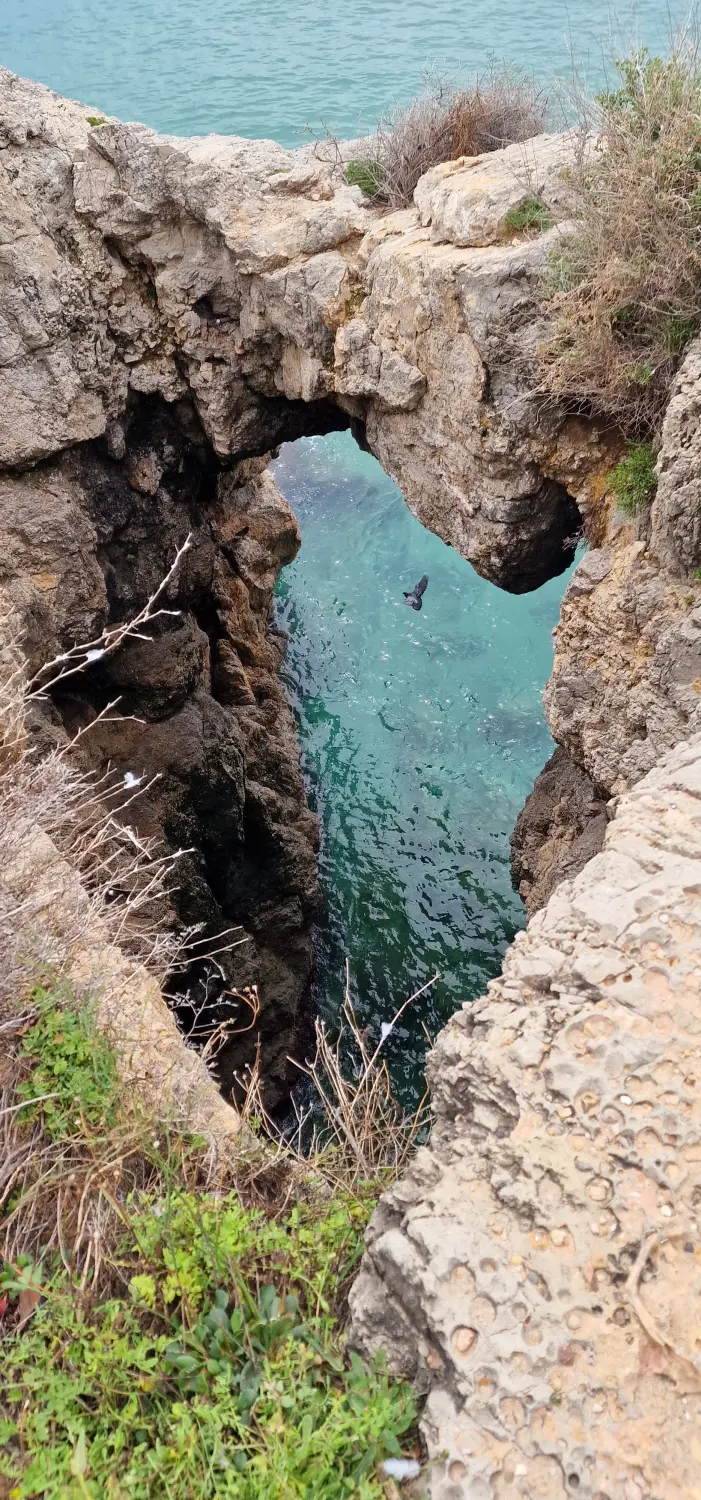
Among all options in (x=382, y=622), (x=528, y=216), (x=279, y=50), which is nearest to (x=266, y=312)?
(x=528, y=216)

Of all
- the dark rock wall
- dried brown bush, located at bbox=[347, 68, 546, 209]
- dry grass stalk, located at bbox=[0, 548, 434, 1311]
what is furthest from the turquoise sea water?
dry grass stalk, located at bbox=[0, 548, 434, 1311]

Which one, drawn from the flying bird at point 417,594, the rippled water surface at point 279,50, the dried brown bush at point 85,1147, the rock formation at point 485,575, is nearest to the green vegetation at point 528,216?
the rock formation at point 485,575

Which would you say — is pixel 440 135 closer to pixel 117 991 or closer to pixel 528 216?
pixel 528 216

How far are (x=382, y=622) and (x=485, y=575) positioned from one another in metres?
5.91

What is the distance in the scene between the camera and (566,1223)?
2.02m

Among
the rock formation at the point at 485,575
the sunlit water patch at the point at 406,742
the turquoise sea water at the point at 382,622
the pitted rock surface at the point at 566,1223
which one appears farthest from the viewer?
the turquoise sea water at the point at 382,622

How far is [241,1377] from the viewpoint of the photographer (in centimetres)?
211

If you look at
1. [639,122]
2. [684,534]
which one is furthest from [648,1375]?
[639,122]

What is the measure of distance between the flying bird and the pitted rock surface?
8.68 meters

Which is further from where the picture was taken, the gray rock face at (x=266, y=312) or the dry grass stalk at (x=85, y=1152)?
the gray rock face at (x=266, y=312)

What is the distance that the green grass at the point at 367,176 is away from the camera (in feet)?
18.7

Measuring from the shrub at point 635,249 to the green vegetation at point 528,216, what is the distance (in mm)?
208

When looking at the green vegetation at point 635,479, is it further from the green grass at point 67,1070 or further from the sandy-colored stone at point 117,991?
the green grass at point 67,1070

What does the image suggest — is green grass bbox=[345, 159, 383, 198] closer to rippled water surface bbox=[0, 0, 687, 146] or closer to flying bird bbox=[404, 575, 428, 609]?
flying bird bbox=[404, 575, 428, 609]
